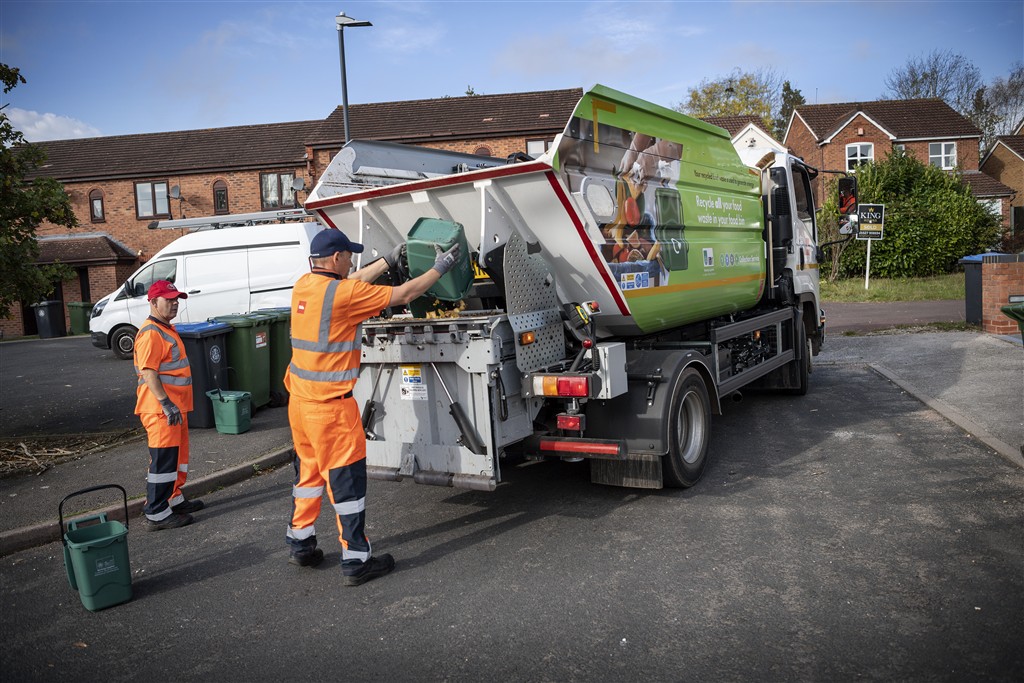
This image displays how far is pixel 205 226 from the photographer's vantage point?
14.9 m

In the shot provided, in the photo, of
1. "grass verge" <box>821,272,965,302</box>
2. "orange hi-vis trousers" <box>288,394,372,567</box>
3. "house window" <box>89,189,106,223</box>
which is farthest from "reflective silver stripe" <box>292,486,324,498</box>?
"house window" <box>89,189,106,223</box>

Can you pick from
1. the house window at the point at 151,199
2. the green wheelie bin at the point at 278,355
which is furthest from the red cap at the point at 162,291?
the house window at the point at 151,199

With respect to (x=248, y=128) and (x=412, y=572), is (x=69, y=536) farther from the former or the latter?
(x=248, y=128)

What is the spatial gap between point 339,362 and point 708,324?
3890mm

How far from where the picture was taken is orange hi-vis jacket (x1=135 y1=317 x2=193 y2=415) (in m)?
5.22

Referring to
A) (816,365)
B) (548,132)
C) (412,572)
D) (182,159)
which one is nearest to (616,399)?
(412,572)

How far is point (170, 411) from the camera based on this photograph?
17.0ft

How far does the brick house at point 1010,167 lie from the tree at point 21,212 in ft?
144

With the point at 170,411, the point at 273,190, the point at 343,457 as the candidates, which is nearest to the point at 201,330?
the point at 170,411

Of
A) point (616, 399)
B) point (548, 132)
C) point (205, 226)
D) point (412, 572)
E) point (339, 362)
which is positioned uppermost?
point (548, 132)

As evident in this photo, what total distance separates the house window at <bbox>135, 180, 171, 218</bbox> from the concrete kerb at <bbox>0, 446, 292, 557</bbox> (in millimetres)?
27497

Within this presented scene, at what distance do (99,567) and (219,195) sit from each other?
29.5 meters

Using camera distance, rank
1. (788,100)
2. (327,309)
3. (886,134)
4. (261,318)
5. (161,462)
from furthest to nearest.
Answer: (788,100) < (886,134) < (261,318) < (161,462) < (327,309)

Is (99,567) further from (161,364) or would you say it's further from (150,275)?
(150,275)
